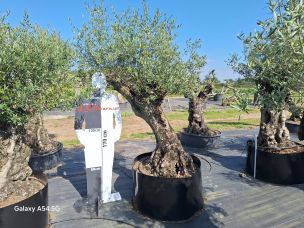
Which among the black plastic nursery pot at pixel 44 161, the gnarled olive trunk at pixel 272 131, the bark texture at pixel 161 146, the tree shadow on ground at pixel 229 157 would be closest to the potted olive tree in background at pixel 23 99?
the bark texture at pixel 161 146

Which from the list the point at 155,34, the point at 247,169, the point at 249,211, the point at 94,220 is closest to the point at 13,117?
the point at 94,220

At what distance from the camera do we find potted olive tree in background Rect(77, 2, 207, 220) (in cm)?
636

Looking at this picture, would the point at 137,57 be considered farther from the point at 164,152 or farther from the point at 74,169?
the point at 74,169

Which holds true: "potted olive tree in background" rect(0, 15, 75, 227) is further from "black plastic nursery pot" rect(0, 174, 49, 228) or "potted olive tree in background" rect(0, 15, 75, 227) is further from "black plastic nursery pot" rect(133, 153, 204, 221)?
"black plastic nursery pot" rect(133, 153, 204, 221)

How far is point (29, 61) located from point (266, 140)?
741cm

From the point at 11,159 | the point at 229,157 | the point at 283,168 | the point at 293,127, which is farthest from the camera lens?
the point at 293,127

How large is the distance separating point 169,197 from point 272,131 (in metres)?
4.69

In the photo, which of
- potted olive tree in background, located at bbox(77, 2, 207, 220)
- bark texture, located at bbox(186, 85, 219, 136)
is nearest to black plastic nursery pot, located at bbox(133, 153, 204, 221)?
potted olive tree in background, located at bbox(77, 2, 207, 220)

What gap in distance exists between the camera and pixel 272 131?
9.40 meters

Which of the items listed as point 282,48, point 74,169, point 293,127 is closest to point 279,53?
point 282,48

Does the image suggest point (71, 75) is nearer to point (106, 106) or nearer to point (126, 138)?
point (106, 106)

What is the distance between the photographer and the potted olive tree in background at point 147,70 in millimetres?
6363

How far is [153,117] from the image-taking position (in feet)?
24.1

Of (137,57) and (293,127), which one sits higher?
(137,57)
